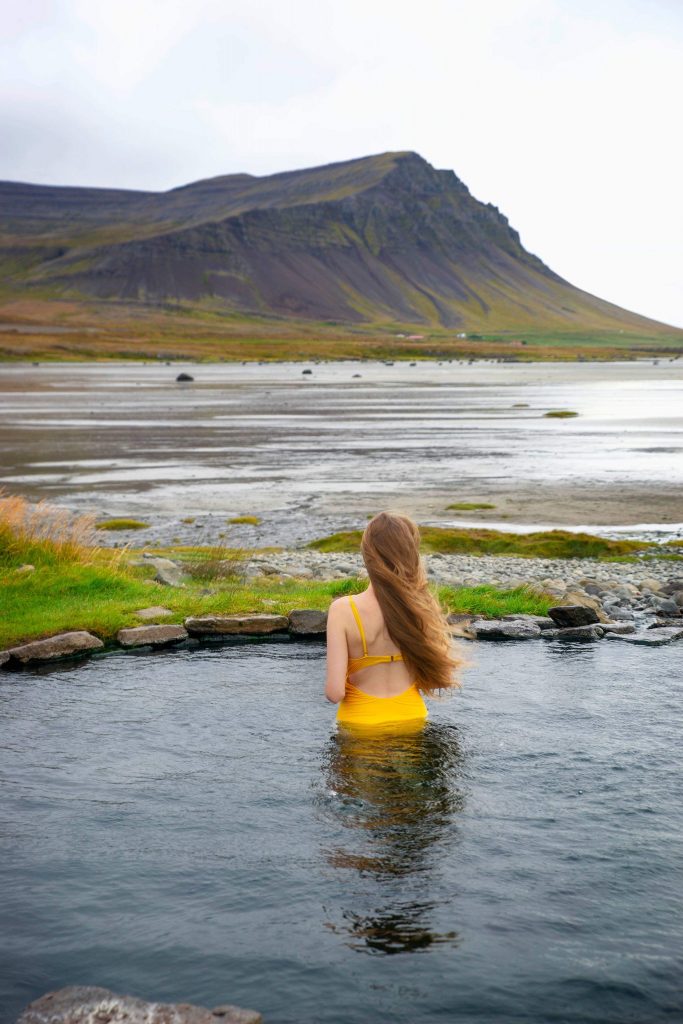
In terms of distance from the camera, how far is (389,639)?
929 cm

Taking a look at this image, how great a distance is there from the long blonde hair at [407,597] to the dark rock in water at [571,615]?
5.90 meters

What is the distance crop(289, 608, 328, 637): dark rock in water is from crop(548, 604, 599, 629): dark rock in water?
3.17 metres

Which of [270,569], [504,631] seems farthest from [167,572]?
[504,631]

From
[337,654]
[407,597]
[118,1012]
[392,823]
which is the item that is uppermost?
[407,597]

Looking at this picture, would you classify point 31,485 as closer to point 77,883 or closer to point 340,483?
point 340,483

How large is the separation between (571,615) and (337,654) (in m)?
6.74

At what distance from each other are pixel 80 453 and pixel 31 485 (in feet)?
31.9

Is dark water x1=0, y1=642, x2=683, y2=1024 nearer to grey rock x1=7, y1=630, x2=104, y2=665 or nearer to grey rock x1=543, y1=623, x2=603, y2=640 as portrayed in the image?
grey rock x1=7, y1=630, x2=104, y2=665

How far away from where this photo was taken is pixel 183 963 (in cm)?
679

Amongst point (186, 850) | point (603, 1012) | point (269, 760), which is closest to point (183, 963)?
point (186, 850)

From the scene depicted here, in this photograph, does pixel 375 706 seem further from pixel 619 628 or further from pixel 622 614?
pixel 622 614

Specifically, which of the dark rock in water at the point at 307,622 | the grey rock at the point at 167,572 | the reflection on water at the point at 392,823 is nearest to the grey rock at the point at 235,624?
the dark rock in water at the point at 307,622

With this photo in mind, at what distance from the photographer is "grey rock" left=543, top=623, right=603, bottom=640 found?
14.6m

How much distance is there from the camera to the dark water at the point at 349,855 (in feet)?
21.6
